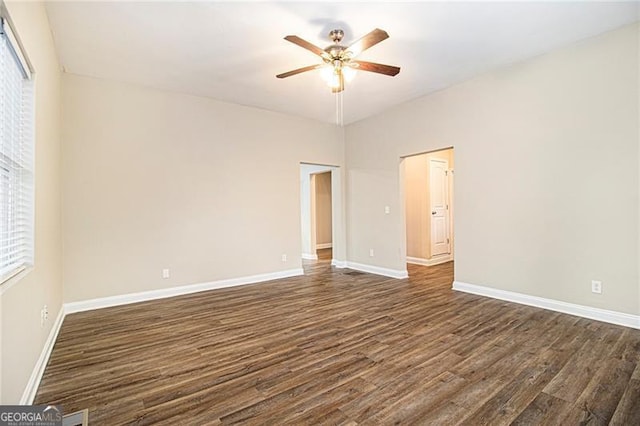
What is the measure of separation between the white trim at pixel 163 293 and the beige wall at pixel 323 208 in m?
3.54

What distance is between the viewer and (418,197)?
6.36 m

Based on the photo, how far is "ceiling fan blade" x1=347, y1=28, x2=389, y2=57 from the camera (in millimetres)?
2521

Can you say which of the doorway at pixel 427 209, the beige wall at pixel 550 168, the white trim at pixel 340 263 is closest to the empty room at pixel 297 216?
the beige wall at pixel 550 168

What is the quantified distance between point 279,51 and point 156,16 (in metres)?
1.17

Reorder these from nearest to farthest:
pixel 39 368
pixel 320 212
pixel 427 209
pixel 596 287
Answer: pixel 39 368, pixel 596 287, pixel 427 209, pixel 320 212

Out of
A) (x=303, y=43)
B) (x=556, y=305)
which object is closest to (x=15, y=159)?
(x=303, y=43)

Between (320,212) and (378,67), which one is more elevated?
(378,67)

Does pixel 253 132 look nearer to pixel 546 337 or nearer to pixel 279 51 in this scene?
pixel 279 51

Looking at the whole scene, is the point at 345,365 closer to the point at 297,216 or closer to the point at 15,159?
the point at 15,159

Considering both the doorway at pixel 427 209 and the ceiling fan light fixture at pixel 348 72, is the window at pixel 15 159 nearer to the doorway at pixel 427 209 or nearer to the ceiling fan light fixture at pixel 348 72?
the ceiling fan light fixture at pixel 348 72

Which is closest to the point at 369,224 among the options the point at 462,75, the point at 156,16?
the point at 462,75

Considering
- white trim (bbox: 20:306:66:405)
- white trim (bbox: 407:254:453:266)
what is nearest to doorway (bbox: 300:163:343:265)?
white trim (bbox: 407:254:453:266)

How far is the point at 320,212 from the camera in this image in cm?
897

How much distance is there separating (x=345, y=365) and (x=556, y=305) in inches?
107
